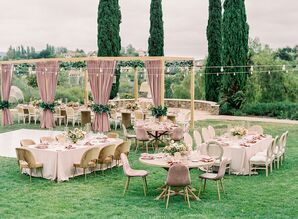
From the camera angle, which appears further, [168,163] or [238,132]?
[238,132]

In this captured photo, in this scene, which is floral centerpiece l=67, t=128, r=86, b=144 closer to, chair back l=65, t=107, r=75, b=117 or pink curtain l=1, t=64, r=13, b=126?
chair back l=65, t=107, r=75, b=117

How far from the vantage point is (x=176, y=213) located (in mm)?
8516

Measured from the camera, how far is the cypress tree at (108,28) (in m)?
25.8

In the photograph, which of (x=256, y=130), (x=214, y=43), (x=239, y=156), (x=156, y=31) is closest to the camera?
(x=239, y=156)

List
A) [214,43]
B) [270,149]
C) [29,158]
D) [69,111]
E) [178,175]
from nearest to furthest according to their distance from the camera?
[178,175]
[29,158]
[270,149]
[69,111]
[214,43]

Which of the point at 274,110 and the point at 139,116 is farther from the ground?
the point at 139,116

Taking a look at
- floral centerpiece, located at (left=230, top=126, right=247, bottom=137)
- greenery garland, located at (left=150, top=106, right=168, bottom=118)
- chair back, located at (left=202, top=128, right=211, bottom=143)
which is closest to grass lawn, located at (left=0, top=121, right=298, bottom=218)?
floral centerpiece, located at (left=230, top=126, right=247, bottom=137)

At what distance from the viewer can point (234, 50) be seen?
78.9ft

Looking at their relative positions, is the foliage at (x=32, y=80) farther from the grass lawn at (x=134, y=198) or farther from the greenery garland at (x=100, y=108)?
the grass lawn at (x=134, y=198)

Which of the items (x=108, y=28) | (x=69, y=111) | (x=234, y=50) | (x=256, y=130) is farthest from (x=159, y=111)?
(x=108, y=28)

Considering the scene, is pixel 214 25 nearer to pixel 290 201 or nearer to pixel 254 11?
pixel 254 11

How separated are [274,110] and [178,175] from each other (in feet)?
51.4

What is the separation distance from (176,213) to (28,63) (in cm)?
1363

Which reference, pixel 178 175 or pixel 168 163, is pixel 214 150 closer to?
pixel 168 163
